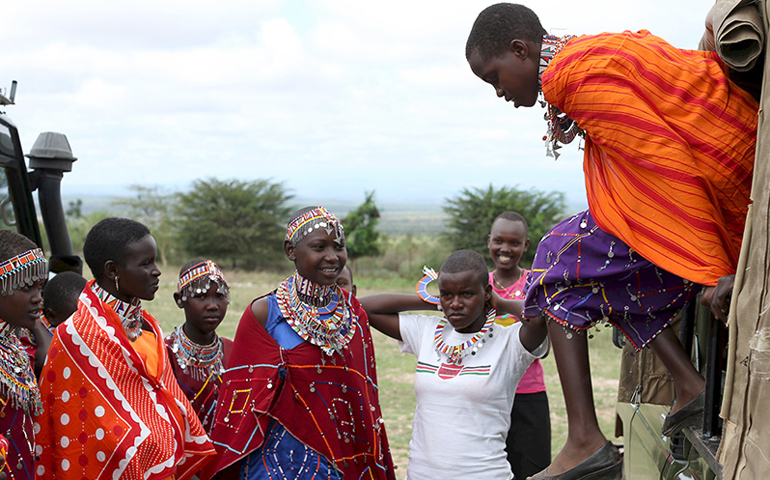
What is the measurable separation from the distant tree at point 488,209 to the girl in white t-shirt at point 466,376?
21.9m

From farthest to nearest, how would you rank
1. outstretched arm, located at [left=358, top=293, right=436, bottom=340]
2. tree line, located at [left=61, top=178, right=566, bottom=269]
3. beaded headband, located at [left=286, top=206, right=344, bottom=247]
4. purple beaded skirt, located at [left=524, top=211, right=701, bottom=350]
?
1. tree line, located at [left=61, top=178, right=566, bottom=269]
2. outstretched arm, located at [left=358, top=293, right=436, bottom=340]
3. beaded headband, located at [left=286, top=206, right=344, bottom=247]
4. purple beaded skirt, located at [left=524, top=211, right=701, bottom=350]

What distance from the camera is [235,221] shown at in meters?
35.5

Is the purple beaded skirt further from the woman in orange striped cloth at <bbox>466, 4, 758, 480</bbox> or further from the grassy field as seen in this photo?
the grassy field

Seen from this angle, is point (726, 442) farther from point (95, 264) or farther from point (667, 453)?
point (95, 264)

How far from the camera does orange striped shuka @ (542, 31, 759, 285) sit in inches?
85.7

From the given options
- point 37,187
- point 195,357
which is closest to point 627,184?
point 195,357

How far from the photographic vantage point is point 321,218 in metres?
3.80

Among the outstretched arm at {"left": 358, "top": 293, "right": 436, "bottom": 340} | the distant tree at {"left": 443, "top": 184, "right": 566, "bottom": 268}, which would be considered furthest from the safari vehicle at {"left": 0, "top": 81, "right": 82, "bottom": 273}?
the distant tree at {"left": 443, "top": 184, "right": 566, "bottom": 268}

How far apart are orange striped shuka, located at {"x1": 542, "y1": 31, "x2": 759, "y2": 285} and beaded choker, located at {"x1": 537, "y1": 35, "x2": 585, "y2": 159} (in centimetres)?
12

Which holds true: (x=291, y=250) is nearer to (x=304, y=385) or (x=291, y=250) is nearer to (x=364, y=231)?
(x=304, y=385)

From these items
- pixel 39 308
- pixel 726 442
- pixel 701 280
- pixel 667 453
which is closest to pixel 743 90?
pixel 701 280

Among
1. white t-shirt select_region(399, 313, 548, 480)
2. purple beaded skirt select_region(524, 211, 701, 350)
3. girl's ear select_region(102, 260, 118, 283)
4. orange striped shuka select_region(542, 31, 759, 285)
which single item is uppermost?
orange striped shuka select_region(542, 31, 759, 285)

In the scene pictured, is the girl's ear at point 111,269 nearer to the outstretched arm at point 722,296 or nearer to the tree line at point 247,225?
the outstretched arm at point 722,296

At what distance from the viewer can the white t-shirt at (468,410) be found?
142 inches
